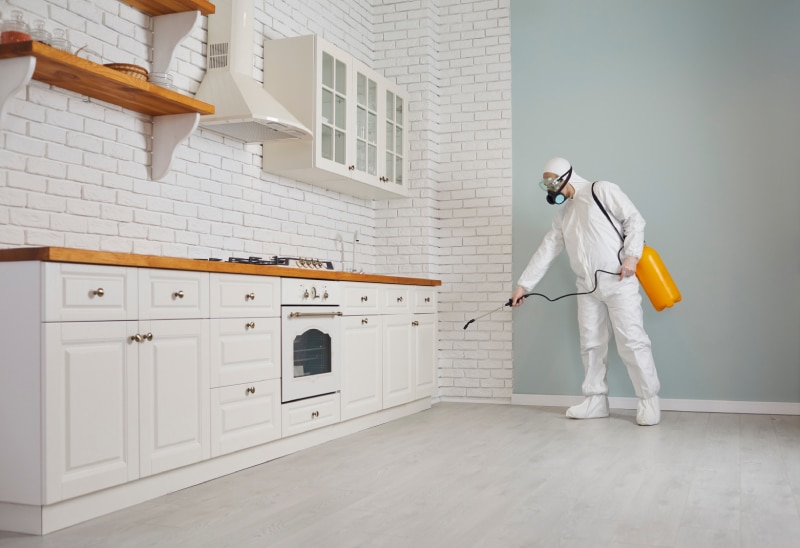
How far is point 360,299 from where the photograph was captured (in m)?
4.74

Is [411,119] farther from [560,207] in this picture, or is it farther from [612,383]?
[612,383]

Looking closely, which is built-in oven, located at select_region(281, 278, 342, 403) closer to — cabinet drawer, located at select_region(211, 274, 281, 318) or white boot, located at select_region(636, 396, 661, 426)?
cabinet drawer, located at select_region(211, 274, 281, 318)

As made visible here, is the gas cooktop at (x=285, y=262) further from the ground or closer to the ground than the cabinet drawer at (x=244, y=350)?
further from the ground

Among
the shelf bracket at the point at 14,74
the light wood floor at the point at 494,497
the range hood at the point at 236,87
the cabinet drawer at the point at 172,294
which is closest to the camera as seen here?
the light wood floor at the point at 494,497

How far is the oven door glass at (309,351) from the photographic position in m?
3.94

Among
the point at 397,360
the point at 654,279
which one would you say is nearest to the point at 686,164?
the point at 654,279

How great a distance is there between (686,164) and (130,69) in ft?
12.8

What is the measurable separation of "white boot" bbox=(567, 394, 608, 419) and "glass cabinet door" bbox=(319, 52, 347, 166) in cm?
220

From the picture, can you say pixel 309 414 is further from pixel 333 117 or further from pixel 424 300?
pixel 333 117

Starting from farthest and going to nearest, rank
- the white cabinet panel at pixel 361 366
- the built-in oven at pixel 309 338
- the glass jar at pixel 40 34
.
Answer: the white cabinet panel at pixel 361 366
the built-in oven at pixel 309 338
the glass jar at pixel 40 34

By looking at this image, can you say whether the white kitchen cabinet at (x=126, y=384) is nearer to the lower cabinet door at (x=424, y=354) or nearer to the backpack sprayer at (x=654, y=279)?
the lower cabinet door at (x=424, y=354)

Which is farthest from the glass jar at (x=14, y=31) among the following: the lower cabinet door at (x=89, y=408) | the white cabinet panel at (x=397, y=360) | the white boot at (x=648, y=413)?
the white boot at (x=648, y=413)

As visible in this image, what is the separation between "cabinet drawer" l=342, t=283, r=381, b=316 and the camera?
180 inches

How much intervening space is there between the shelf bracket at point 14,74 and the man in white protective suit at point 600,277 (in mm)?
3365
